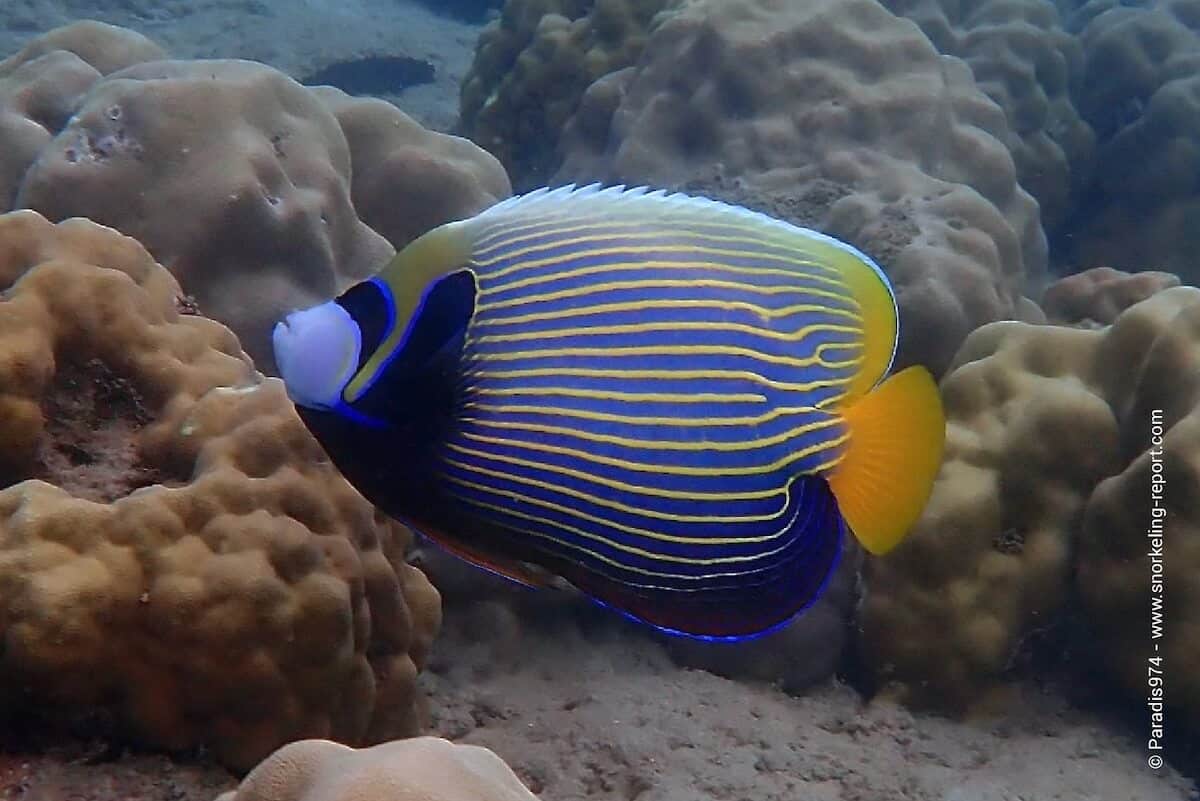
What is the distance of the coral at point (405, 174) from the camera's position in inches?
181

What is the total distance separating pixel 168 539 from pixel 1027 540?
3.08m

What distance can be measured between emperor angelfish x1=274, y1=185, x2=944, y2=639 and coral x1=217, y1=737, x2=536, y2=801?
0.55 meters

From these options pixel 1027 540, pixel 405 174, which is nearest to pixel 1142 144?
pixel 1027 540

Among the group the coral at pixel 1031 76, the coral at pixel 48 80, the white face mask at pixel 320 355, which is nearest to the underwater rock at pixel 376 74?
→ the coral at pixel 48 80

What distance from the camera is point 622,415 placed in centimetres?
118

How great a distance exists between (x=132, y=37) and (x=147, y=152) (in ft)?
6.03

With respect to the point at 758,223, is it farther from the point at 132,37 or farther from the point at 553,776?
the point at 132,37

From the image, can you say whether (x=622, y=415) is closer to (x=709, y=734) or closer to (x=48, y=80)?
(x=709, y=734)

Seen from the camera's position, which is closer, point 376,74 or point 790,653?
point 790,653

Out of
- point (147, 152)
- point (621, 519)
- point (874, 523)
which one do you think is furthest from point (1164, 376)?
point (147, 152)

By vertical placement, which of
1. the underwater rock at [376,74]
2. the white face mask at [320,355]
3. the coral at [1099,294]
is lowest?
the underwater rock at [376,74]

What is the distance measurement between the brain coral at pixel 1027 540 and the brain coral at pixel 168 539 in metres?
1.93

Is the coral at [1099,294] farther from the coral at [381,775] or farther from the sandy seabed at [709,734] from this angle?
the coral at [381,775]

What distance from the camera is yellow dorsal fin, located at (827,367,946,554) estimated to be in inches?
48.2
